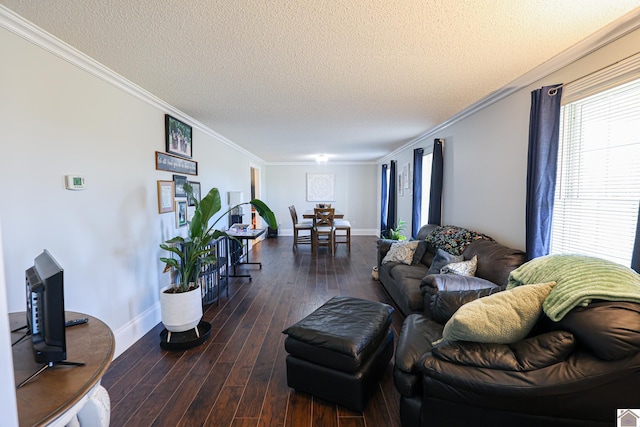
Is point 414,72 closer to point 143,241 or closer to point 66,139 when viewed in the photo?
point 66,139

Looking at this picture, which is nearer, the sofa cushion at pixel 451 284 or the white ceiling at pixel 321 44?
the white ceiling at pixel 321 44

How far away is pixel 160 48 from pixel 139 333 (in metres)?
2.51

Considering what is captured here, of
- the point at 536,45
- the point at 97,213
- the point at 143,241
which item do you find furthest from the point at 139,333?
the point at 536,45

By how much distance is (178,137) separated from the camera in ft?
11.1

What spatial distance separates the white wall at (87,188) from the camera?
162cm

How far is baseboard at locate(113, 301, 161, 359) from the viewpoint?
244 centimetres

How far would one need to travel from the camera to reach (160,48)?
190cm

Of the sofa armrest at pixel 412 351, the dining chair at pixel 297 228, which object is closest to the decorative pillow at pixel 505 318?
the sofa armrest at pixel 412 351

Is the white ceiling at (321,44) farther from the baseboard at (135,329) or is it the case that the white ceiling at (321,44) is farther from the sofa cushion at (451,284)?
the baseboard at (135,329)

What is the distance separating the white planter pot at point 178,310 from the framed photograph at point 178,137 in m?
1.65

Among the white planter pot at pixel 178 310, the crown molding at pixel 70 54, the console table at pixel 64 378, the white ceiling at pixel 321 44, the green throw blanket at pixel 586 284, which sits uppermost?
the white ceiling at pixel 321 44

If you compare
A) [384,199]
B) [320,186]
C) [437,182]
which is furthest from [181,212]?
[320,186]

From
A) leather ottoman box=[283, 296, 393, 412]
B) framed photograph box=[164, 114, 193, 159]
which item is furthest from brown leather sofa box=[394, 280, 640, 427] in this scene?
framed photograph box=[164, 114, 193, 159]

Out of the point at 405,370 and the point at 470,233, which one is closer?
the point at 405,370
